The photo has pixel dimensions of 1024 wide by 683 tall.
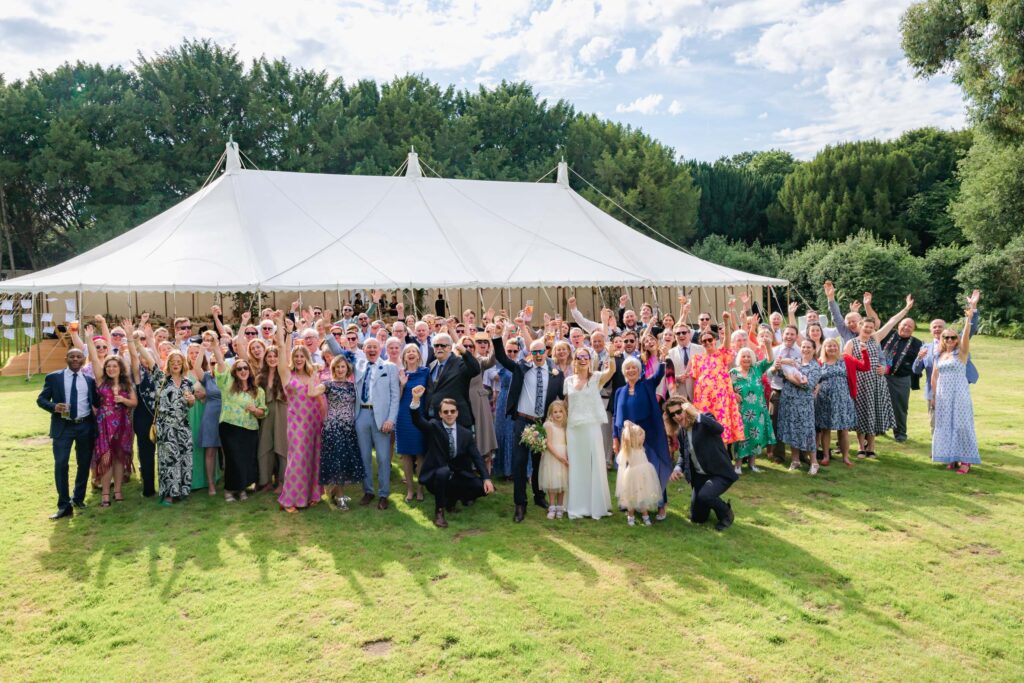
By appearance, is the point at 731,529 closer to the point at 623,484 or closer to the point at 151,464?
the point at 623,484

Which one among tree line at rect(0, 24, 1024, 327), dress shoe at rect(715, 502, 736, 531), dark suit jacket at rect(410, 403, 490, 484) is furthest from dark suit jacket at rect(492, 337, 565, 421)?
tree line at rect(0, 24, 1024, 327)

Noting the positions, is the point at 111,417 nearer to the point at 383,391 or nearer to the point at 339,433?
the point at 339,433

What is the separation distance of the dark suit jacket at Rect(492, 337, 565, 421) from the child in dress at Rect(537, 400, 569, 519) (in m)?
0.08

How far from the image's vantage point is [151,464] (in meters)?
6.29

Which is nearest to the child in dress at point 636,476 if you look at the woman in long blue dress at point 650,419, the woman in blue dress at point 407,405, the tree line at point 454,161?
the woman in long blue dress at point 650,419

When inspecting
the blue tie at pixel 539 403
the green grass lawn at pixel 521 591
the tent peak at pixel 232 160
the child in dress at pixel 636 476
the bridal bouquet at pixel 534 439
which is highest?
the tent peak at pixel 232 160

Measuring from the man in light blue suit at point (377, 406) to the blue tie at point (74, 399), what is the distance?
2.28 meters

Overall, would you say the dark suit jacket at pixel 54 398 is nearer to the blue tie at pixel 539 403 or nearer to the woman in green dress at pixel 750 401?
the blue tie at pixel 539 403

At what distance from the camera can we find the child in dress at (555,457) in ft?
18.3

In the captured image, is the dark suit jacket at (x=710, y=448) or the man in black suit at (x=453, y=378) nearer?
the dark suit jacket at (x=710, y=448)

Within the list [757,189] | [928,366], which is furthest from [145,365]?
[757,189]

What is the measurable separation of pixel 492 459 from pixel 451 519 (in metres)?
1.35

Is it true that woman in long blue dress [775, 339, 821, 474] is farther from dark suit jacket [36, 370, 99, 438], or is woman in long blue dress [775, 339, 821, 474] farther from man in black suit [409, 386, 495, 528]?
dark suit jacket [36, 370, 99, 438]

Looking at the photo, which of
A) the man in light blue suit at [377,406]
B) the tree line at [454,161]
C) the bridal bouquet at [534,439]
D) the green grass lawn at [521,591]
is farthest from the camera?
the tree line at [454,161]
